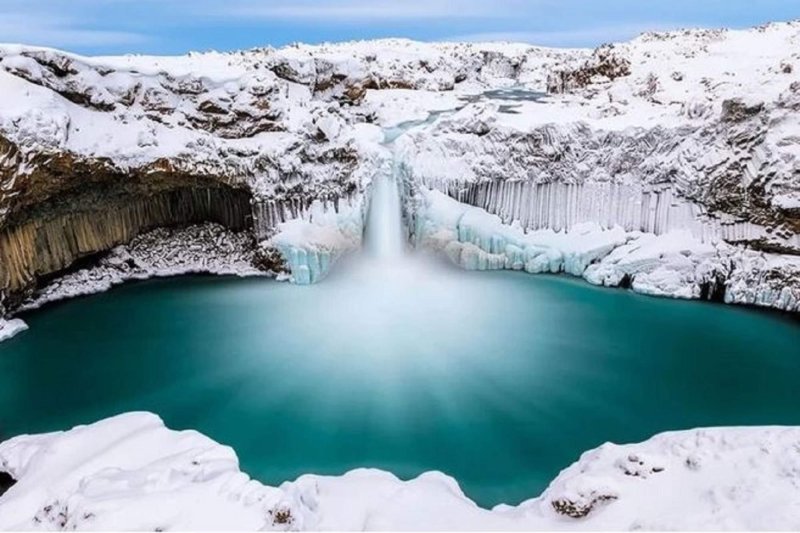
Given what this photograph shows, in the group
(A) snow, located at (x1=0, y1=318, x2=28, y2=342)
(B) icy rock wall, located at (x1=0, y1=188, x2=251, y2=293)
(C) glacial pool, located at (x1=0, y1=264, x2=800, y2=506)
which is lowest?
(C) glacial pool, located at (x1=0, y1=264, x2=800, y2=506)

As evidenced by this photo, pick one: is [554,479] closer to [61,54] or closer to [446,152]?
[446,152]

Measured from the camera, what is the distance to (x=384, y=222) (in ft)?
66.1

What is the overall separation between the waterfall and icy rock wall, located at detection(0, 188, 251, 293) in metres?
4.00

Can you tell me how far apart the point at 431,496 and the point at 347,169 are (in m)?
12.8

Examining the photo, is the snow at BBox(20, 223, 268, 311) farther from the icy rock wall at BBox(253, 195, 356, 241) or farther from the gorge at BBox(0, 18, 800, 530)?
the icy rock wall at BBox(253, 195, 356, 241)

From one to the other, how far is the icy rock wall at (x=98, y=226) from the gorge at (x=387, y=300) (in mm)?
74

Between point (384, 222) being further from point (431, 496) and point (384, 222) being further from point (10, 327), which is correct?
point (431, 496)

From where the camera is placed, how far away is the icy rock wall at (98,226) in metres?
16.5

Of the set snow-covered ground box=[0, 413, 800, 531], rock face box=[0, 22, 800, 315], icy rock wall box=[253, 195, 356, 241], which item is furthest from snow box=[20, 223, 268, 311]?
snow-covered ground box=[0, 413, 800, 531]

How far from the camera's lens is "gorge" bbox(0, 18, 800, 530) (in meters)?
8.69

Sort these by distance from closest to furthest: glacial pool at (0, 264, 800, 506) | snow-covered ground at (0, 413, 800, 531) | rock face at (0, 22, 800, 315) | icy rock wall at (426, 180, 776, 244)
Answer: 1. snow-covered ground at (0, 413, 800, 531)
2. glacial pool at (0, 264, 800, 506)
3. rock face at (0, 22, 800, 315)
4. icy rock wall at (426, 180, 776, 244)

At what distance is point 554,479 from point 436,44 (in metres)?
43.8

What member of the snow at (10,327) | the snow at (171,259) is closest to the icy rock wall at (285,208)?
the snow at (171,259)

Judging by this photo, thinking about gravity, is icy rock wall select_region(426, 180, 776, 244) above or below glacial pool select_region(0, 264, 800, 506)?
above
